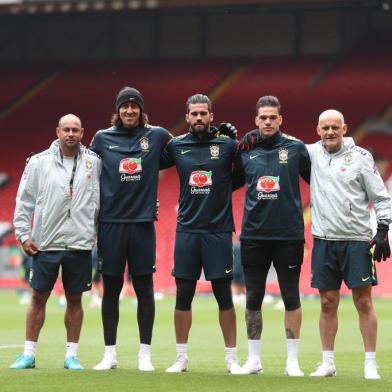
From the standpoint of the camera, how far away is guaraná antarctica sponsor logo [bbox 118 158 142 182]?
10.5 meters

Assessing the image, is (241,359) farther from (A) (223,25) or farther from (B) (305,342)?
(A) (223,25)

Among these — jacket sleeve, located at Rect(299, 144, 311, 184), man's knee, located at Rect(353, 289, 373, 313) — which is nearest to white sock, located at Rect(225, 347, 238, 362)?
man's knee, located at Rect(353, 289, 373, 313)

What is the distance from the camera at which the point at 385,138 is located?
30328 mm

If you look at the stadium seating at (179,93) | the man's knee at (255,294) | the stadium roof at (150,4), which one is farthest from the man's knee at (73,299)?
the stadium seating at (179,93)

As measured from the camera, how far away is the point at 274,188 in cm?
1027

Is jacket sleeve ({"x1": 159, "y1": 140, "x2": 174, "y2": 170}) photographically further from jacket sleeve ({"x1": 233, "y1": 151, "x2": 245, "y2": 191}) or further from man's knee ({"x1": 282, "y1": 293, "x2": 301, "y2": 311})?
man's knee ({"x1": 282, "y1": 293, "x2": 301, "y2": 311})

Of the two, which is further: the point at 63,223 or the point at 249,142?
the point at 63,223

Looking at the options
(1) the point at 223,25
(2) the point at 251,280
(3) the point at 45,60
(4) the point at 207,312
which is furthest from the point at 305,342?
(3) the point at 45,60

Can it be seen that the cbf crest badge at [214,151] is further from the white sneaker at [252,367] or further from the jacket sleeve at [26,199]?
the white sneaker at [252,367]

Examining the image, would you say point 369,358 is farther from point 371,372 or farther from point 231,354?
point 231,354

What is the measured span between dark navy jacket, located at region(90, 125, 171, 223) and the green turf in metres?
1.39

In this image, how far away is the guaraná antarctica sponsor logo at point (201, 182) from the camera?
10.4 meters

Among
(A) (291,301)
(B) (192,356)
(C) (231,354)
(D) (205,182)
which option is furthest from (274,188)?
(B) (192,356)

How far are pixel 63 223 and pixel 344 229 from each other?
2.45 m
